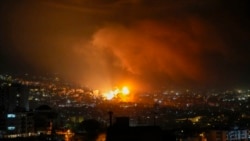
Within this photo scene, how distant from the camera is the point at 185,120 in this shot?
30562 mm

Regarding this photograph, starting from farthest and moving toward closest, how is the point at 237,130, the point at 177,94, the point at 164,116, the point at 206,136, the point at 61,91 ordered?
the point at 61,91 < the point at 177,94 < the point at 164,116 < the point at 237,130 < the point at 206,136

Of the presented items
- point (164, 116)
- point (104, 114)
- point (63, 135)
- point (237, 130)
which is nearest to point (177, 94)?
point (164, 116)

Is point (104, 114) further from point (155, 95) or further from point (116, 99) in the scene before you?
point (155, 95)

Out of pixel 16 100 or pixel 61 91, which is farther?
pixel 61 91

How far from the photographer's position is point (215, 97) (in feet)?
162

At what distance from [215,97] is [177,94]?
299 inches

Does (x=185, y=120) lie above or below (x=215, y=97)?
below

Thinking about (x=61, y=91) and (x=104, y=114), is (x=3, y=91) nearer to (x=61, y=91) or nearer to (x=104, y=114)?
(x=104, y=114)

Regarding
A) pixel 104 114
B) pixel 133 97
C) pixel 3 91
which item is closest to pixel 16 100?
pixel 3 91

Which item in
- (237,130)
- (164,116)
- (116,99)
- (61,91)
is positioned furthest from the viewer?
(61,91)

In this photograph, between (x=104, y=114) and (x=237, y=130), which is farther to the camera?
(x=104, y=114)

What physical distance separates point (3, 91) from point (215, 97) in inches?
1104

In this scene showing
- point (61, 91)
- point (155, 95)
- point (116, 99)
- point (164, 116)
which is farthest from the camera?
point (61, 91)

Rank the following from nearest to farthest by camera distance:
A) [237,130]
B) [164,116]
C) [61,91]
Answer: [237,130]
[164,116]
[61,91]
